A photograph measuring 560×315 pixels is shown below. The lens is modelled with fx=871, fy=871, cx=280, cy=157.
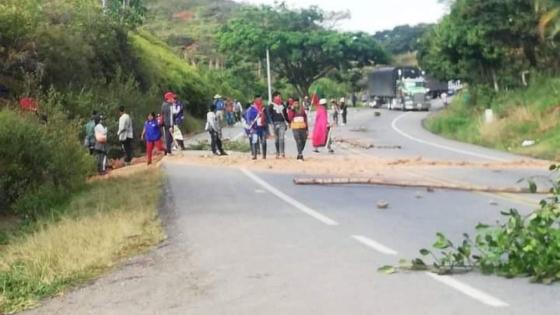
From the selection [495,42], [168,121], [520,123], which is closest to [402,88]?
[495,42]

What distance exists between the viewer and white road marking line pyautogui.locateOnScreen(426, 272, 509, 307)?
285 inches

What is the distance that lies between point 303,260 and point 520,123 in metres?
26.6

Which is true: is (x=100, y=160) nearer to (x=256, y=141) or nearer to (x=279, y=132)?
(x=256, y=141)

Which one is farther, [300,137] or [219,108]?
[219,108]

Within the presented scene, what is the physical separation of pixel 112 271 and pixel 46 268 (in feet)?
2.46

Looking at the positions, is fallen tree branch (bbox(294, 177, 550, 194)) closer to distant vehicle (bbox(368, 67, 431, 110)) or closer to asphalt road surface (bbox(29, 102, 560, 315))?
asphalt road surface (bbox(29, 102, 560, 315))

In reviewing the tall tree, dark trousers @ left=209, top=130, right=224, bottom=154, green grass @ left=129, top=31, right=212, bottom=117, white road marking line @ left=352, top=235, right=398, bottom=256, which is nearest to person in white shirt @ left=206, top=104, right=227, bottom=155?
dark trousers @ left=209, top=130, right=224, bottom=154

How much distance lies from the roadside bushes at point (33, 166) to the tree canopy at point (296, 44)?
61.8 m

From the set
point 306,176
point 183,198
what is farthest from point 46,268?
point 306,176

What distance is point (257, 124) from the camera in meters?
24.1

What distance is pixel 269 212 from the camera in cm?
1367

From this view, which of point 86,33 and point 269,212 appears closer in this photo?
point 269,212

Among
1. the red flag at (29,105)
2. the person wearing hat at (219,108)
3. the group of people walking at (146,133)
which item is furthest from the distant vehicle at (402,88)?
the red flag at (29,105)

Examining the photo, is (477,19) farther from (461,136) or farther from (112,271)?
(112,271)
